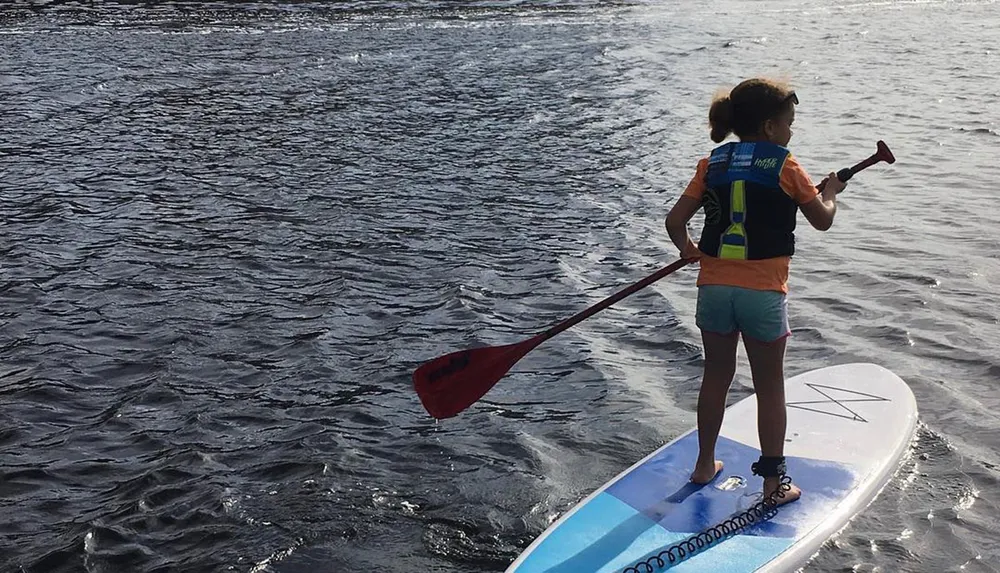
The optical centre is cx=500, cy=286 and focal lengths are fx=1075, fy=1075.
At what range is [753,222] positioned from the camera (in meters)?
4.92

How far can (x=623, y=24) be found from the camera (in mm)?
32469

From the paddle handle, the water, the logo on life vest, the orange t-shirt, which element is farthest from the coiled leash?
the logo on life vest

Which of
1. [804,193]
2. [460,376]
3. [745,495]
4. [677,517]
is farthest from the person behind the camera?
[460,376]

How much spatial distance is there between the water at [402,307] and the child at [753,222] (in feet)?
3.65

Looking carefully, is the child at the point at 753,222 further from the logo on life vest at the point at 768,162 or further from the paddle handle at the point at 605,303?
the paddle handle at the point at 605,303

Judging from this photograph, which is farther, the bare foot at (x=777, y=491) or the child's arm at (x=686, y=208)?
the bare foot at (x=777, y=491)

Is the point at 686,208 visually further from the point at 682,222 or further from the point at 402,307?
the point at 402,307

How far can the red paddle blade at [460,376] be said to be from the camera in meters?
5.78

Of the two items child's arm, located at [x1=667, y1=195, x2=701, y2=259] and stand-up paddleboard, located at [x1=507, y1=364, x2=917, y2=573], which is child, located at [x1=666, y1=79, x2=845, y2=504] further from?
stand-up paddleboard, located at [x1=507, y1=364, x2=917, y2=573]

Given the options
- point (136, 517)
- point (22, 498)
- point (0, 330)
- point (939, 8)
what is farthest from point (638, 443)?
point (939, 8)

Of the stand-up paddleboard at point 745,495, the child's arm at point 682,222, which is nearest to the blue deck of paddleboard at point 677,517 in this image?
the stand-up paddleboard at point 745,495

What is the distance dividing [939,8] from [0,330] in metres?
33.1

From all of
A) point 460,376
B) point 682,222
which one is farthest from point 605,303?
point 460,376

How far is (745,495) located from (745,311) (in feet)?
3.51
